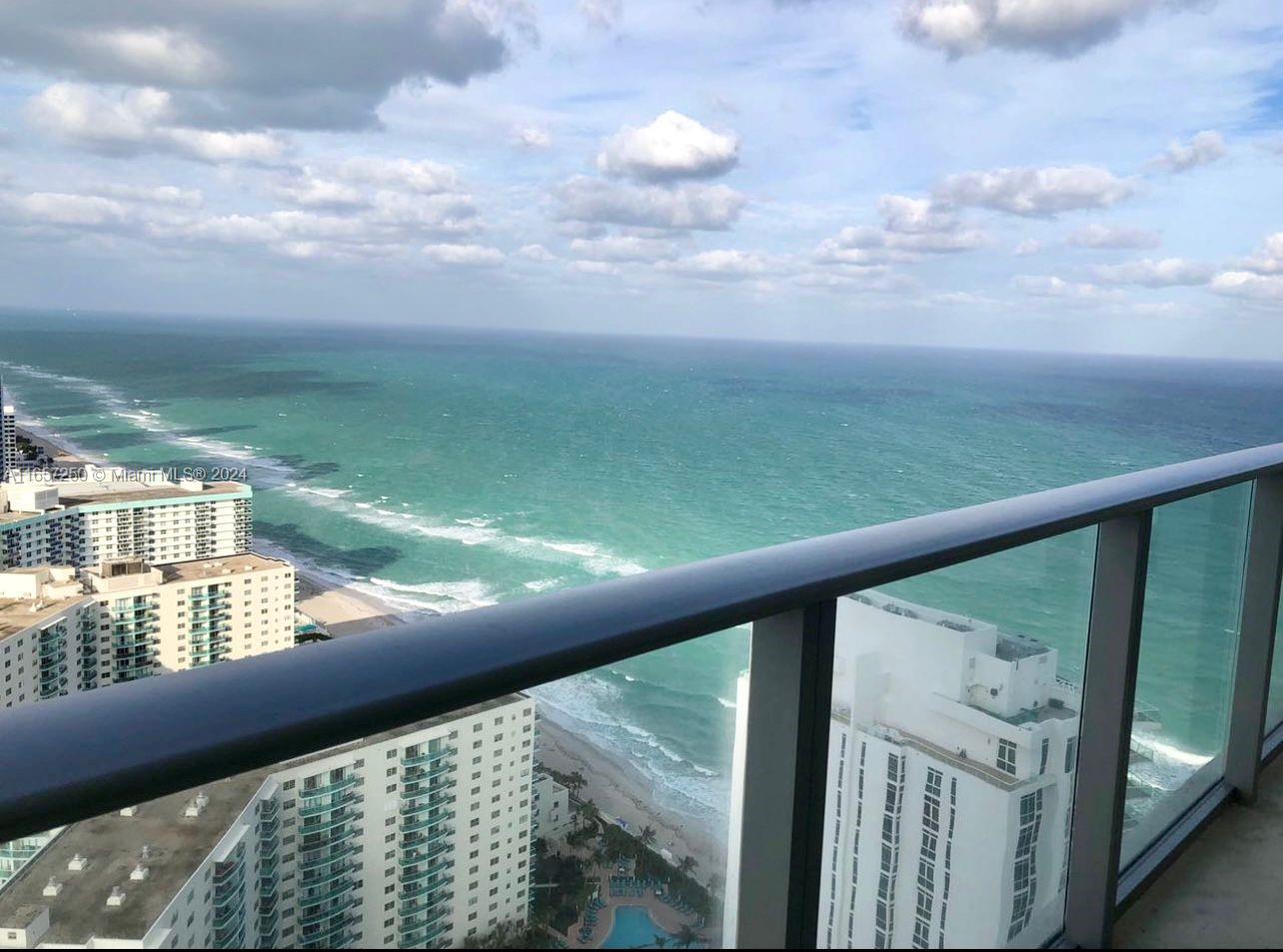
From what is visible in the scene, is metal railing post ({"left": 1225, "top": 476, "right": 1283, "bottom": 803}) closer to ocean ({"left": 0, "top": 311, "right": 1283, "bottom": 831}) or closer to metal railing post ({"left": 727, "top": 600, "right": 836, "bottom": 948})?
ocean ({"left": 0, "top": 311, "right": 1283, "bottom": 831})

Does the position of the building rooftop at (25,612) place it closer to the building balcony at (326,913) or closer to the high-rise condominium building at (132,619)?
the high-rise condominium building at (132,619)

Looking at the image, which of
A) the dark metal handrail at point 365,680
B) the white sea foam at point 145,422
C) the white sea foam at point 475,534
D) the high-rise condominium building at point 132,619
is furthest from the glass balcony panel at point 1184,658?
the white sea foam at point 145,422

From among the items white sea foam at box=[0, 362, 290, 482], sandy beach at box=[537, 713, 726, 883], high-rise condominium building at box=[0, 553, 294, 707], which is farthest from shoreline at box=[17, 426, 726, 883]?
white sea foam at box=[0, 362, 290, 482]

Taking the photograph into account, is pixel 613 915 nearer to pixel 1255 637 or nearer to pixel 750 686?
pixel 750 686

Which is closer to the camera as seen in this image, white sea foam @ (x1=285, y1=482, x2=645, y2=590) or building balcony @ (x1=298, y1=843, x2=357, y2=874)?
building balcony @ (x1=298, y1=843, x2=357, y2=874)

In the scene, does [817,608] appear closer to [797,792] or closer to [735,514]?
[797,792]

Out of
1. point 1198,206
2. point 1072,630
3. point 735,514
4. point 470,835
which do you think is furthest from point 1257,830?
point 1198,206
